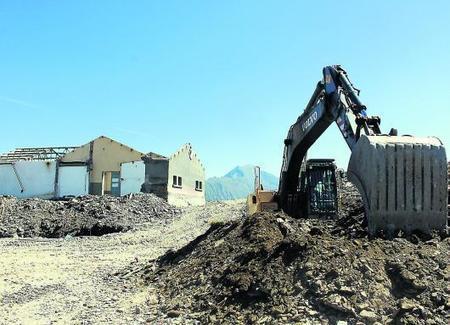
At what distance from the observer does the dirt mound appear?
16.3 ft

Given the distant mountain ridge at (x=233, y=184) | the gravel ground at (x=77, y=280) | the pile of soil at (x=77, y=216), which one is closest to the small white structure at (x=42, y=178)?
the pile of soil at (x=77, y=216)

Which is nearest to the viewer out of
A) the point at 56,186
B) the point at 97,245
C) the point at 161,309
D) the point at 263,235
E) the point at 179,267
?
the point at 161,309

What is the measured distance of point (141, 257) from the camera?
1142cm

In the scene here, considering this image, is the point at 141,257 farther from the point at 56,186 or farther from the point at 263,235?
the point at 56,186

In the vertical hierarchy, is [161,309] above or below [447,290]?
below

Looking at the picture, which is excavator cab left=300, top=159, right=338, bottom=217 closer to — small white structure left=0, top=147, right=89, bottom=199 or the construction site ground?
the construction site ground

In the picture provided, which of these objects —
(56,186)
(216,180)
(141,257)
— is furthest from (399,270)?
(216,180)

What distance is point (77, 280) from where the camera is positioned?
874 centimetres

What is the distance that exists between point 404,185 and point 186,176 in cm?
2663

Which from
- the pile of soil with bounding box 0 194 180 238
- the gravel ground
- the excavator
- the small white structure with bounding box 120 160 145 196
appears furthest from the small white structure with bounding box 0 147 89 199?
the excavator

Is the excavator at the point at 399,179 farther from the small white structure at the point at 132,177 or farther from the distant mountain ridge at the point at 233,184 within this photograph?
the distant mountain ridge at the point at 233,184

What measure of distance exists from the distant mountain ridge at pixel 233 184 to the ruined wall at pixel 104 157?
3382 cm

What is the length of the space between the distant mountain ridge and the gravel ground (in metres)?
49.4

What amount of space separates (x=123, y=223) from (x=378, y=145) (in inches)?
596
